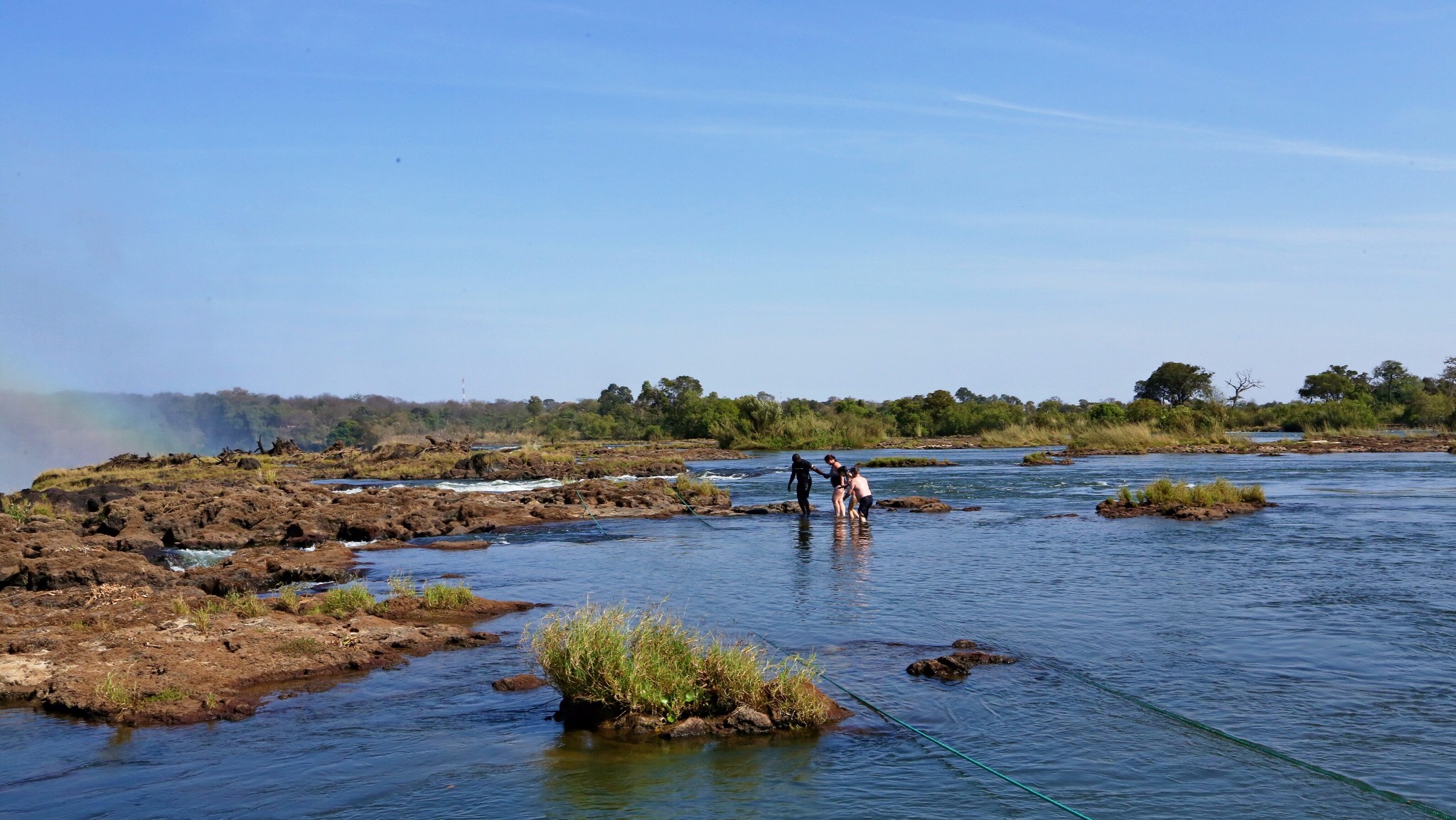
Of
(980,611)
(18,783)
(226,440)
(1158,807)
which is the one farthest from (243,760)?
(226,440)

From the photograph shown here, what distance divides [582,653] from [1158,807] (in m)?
5.24

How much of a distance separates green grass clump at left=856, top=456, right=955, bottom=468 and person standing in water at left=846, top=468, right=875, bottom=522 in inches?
1084

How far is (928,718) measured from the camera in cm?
1065

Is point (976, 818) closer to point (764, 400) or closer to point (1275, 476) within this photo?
point (1275, 476)

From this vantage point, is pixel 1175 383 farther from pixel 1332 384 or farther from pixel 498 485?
pixel 498 485

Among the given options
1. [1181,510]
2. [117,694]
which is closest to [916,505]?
[1181,510]

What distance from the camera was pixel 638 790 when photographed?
863 centimetres

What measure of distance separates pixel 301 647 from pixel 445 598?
3.28 m

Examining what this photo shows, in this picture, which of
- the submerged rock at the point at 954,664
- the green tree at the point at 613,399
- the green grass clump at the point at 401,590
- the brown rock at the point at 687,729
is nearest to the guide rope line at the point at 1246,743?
the submerged rock at the point at 954,664

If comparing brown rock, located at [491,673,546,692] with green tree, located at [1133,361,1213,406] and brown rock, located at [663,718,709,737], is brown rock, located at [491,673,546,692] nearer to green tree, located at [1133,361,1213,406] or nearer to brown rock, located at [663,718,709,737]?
brown rock, located at [663,718,709,737]

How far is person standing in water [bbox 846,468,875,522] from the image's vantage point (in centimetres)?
2866

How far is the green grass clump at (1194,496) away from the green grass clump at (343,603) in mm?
22367

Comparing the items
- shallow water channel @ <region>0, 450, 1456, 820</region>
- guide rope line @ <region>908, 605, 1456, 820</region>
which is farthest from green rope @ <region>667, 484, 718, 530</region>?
guide rope line @ <region>908, 605, 1456, 820</region>

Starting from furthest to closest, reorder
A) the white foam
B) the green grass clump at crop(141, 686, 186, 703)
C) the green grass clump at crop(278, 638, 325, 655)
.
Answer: the white foam → the green grass clump at crop(278, 638, 325, 655) → the green grass clump at crop(141, 686, 186, 703)
